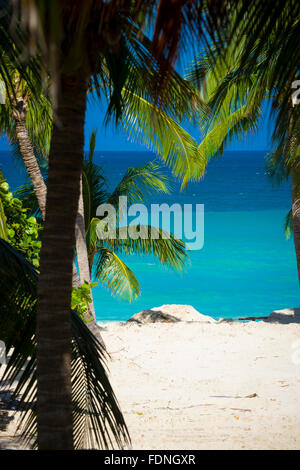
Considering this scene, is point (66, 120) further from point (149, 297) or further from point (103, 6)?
point (149, 297)

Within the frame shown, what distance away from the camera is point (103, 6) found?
1.81 meters

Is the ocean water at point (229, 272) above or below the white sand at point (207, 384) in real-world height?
above

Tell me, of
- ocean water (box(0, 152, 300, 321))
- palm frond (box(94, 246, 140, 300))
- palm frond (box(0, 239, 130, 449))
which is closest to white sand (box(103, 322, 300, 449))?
palm frond (box(94, 246, 140, 300))

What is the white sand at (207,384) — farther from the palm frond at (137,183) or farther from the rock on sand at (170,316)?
the palm frond at (137,183)

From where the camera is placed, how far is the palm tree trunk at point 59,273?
2666 mm

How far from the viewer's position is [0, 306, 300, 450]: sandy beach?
5179 mm

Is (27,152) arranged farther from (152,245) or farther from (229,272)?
(229,272)

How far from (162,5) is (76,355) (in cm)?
238

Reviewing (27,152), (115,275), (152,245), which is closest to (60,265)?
(27,152)

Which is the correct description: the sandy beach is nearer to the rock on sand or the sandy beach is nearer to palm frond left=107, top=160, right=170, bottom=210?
the rock on sand

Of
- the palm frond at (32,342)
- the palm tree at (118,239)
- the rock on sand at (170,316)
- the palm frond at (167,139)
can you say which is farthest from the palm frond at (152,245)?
the palm frond at (32,342)

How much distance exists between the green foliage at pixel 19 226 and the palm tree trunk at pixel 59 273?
9.99ft

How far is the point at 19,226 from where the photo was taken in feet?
19.5
